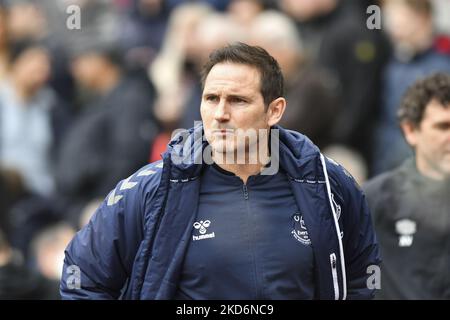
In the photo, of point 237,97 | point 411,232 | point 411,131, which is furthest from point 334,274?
point 411,131

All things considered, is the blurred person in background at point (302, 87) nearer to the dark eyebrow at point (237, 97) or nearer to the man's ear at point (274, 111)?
the man's ear at point (274, 111)

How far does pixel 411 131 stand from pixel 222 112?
1.97 meters

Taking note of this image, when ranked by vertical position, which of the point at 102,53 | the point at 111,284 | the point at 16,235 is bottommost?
the point at 16,235

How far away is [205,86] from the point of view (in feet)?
19.0

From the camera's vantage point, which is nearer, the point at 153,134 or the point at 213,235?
the point at 213,235

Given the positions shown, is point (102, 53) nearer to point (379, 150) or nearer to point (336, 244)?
point (379, 150)

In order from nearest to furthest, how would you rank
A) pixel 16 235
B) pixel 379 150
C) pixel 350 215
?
pixel 350 215 < pixel 379 150 < pixel 16 235


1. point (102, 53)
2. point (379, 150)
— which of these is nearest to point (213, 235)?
point (379, 150)

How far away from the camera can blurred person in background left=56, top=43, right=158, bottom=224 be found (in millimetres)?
10273

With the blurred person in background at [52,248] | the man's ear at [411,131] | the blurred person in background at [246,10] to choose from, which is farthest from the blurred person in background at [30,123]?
the man's ear at [411,131]

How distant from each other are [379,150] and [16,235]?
3.45m

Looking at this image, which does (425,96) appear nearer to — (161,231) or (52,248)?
(161,231)

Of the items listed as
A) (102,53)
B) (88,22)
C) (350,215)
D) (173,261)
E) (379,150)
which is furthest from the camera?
(88,22)

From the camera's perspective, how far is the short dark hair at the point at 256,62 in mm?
5781
